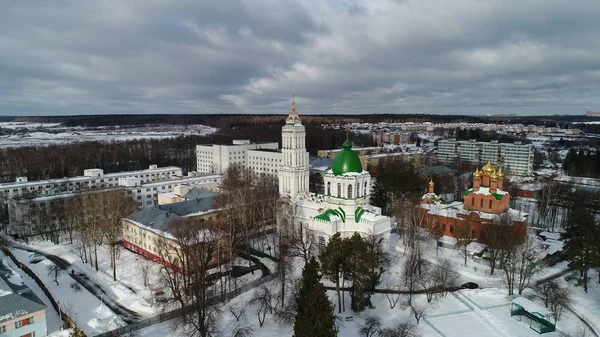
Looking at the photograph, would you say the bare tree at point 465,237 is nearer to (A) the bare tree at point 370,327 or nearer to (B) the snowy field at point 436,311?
(B) the snowy field at point 436,311

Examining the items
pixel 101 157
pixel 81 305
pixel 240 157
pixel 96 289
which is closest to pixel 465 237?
pixel 96 289

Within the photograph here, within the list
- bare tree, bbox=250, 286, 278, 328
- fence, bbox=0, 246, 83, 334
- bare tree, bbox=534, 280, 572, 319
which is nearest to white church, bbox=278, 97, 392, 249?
bare tree, bbox=250, 286, 278, 328

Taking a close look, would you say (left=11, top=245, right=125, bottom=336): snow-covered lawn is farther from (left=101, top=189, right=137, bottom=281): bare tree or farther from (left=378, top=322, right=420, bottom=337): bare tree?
(left=378, top=322, right=420, bottom=337): bare tree

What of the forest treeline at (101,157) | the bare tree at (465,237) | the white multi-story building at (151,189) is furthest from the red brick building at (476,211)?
the forest treeline at (101,157)

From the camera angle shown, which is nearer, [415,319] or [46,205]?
[415,319]

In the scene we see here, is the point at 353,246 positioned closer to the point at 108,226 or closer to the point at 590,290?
the point at 590,290

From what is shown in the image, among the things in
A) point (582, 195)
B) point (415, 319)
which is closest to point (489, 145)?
point (582, 195)
